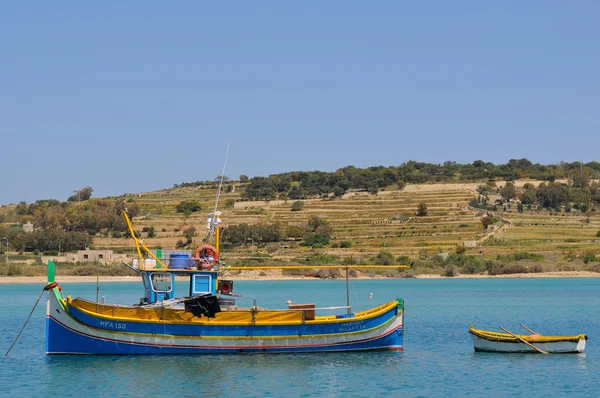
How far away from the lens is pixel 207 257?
1513 inches

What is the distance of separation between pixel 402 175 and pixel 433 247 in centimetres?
5858

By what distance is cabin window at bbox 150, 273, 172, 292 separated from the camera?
38219mm

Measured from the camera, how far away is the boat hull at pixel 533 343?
123ft

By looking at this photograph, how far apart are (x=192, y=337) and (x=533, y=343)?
13575mm

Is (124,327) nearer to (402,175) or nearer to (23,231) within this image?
(23,231)

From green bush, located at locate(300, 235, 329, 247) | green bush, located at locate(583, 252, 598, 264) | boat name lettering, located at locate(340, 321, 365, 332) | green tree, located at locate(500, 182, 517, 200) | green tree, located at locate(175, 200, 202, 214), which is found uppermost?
green tree, located at locate(500, 182, 517, 200)

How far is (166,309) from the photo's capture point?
36031 millimetres

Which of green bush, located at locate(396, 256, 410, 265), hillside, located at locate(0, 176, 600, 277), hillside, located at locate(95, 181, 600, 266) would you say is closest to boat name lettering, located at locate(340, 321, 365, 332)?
hillside, located at locate(0, 176, 600, 277)

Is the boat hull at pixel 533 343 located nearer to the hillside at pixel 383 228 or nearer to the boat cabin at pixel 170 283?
the boat cabin at pixel 170 283

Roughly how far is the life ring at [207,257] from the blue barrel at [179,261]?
0.39 metres

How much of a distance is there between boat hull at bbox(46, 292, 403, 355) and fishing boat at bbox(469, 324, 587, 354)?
4733 mm

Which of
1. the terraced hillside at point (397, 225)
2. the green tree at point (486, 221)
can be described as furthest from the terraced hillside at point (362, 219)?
the green tree at point (486, 221)

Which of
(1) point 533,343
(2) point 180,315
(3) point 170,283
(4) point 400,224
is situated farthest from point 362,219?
(2) point 180,315

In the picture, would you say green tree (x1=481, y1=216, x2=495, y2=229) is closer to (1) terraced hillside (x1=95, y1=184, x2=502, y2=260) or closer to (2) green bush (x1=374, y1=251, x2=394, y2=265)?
(1) terraced hillside (x1=95, y1=184, x2=502, y2=260)
